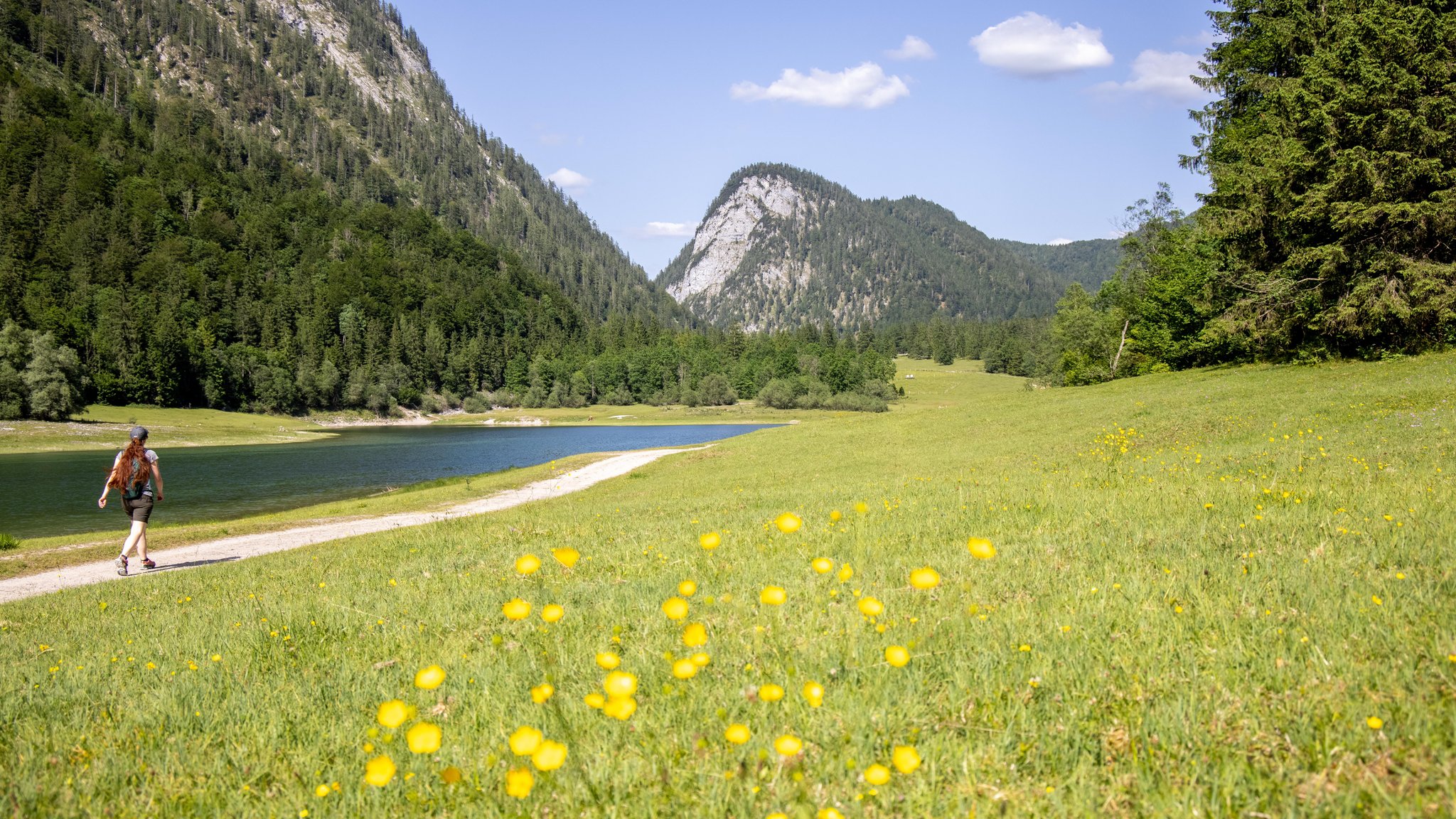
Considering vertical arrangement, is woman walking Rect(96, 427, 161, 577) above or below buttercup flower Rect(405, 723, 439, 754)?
→ below

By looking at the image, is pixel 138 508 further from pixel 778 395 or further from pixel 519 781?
pixel 778 395

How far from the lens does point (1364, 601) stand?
13.5 feet

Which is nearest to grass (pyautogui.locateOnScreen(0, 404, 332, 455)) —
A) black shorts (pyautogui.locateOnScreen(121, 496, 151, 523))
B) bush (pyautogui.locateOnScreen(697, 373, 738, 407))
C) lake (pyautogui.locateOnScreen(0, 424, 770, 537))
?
lake (pyautogui.locateOnScreen(0, 424, 770, 537))

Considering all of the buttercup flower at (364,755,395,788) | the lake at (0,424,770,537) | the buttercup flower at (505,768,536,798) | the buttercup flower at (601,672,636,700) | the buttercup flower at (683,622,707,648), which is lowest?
the lake at (0,424,770,537)

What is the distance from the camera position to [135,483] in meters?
15.4

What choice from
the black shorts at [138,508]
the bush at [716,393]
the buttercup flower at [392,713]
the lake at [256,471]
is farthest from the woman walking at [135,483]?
the bush at [716,393]

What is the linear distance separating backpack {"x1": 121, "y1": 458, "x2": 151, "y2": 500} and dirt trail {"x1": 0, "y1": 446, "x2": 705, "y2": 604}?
1823 mm

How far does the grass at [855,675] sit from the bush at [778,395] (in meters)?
143

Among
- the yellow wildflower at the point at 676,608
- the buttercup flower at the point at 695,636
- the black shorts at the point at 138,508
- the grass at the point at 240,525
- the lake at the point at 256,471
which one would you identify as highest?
the yellow wildflower at the point at 676,608

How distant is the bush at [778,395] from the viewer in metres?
152

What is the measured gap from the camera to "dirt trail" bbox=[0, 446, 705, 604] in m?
15.1

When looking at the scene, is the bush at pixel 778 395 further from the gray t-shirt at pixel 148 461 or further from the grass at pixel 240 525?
the gray t-shirt at pixel 148 461

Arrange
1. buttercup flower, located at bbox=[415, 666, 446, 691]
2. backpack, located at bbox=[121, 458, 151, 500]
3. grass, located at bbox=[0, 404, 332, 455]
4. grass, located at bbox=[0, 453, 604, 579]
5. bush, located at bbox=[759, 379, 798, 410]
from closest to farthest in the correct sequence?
buttercup flower, located at bbox=[415, 666, 446, 691]
backpack, located at bbox=[121, 458, 151, 500]
grass, located at bbox=[0, 453, 604, 579]
grass, located at bbox=[0, 404, 332, 455]
bush, located at bbox=[759, 379, 798, 410]

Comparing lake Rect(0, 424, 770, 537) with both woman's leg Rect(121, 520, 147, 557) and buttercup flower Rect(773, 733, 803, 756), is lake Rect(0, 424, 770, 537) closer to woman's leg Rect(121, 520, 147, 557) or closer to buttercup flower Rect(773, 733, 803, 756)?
woman's leg Rect(121, 520, 147, 557)
